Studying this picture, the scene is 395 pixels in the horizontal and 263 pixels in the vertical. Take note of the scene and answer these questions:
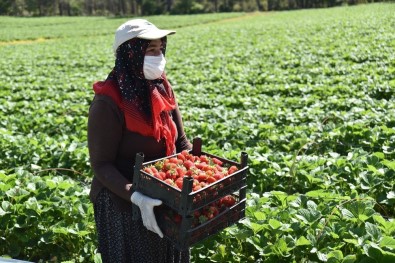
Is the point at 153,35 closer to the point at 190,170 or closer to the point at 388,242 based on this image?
the point at 190,170

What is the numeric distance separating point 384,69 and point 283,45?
28.7ft

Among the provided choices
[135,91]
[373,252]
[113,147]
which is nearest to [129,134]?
[113,147]

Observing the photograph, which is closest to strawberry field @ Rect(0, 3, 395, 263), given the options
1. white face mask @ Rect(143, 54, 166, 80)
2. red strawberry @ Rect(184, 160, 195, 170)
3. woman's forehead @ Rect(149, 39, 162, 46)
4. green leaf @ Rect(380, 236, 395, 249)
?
green leaf @ Rect(380, 236, 395, 249)

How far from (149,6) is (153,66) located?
7567 centimetres

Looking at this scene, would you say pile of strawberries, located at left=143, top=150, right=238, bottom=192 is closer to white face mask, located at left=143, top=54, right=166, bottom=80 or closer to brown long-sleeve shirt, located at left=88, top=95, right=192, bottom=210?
brown long-sleeve shirt, located at left=88, top=95, right=192, bottom=210

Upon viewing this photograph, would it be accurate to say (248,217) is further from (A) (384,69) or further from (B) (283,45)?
(B) (283,45)

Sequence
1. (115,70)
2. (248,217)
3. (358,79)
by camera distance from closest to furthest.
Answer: (115,70)
(248,217)
(358,79)

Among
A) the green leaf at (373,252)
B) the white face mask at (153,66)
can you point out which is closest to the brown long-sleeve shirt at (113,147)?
the white face mask at (153,66)

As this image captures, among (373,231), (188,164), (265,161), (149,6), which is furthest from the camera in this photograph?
(149,6)

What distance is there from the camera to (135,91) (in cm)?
245

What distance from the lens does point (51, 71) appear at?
645 inches

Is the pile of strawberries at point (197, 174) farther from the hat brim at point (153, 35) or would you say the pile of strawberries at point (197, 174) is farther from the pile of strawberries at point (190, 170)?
the hat brim at point (153, 35)

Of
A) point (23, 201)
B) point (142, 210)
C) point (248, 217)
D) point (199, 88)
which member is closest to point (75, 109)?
point (199, 88)

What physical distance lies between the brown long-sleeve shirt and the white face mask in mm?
245
